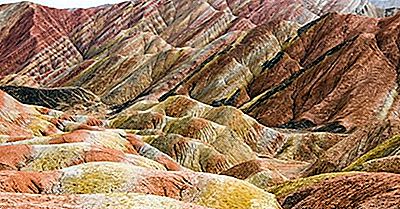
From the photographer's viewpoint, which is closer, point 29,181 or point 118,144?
point 29,181

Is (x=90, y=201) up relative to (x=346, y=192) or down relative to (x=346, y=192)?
up

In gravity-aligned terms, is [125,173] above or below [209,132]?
above

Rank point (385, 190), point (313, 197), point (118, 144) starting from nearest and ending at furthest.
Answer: point (385, 190), point (313, 197), point (118, 144)

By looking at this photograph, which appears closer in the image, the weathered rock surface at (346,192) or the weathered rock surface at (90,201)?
the weathered rock surface at (90,201)

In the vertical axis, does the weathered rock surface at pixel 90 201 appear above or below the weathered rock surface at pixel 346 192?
above

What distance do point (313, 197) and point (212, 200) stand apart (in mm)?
9417

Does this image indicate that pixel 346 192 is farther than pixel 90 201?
Yes

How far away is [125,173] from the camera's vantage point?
195ft

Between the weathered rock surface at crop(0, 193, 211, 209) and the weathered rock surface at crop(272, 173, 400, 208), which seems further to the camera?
the weathered rock surface at crop(272, 173, 400, 208)

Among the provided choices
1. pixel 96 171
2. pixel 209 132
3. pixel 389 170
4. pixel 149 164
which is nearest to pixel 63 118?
pixel 209 132

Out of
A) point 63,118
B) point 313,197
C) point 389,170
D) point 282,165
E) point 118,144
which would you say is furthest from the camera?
point 63,118

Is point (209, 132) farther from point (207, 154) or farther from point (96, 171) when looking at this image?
point (96, 171)

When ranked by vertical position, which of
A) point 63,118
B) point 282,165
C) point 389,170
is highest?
point 389,170

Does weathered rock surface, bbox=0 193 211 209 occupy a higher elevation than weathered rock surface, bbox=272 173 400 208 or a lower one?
higher
